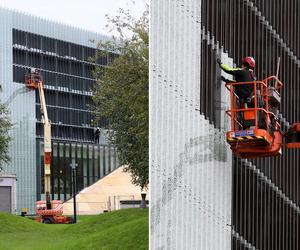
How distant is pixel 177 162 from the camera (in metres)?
12.3

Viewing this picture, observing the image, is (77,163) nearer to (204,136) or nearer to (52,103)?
(52,103)

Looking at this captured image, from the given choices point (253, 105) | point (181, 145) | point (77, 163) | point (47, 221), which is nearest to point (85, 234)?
point (181, 145)

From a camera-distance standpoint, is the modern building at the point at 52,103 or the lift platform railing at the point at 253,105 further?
the modern building at the point at 52,103

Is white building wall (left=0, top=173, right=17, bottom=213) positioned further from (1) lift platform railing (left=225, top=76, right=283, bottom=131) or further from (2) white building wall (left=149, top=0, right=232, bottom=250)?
(1) lift platform railing (left=225, top=76, right=283, bottom=131)

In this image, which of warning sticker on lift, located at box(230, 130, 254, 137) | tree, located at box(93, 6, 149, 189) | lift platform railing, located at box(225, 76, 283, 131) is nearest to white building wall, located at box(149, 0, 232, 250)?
lift platform railing, located at box(225, 76, 283, 131)

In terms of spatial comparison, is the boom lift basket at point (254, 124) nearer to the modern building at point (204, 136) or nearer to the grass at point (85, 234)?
the modern building at point (204, 136)

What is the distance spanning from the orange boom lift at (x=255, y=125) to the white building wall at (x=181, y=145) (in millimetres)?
675

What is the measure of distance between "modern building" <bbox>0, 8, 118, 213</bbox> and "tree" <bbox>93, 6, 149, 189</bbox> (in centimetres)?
4075

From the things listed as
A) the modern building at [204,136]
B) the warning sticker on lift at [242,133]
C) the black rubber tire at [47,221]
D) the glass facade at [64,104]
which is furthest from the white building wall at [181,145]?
the glass facade at [64,104]

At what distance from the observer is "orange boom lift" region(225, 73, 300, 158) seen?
474 inches

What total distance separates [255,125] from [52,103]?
232ft

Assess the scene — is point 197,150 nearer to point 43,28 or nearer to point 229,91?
point 229,91

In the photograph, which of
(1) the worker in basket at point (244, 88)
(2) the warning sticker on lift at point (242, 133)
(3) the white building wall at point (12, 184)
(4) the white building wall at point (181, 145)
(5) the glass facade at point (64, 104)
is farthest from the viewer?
(5) the glass facade at point (64, 104)

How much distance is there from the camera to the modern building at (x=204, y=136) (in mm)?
12094
